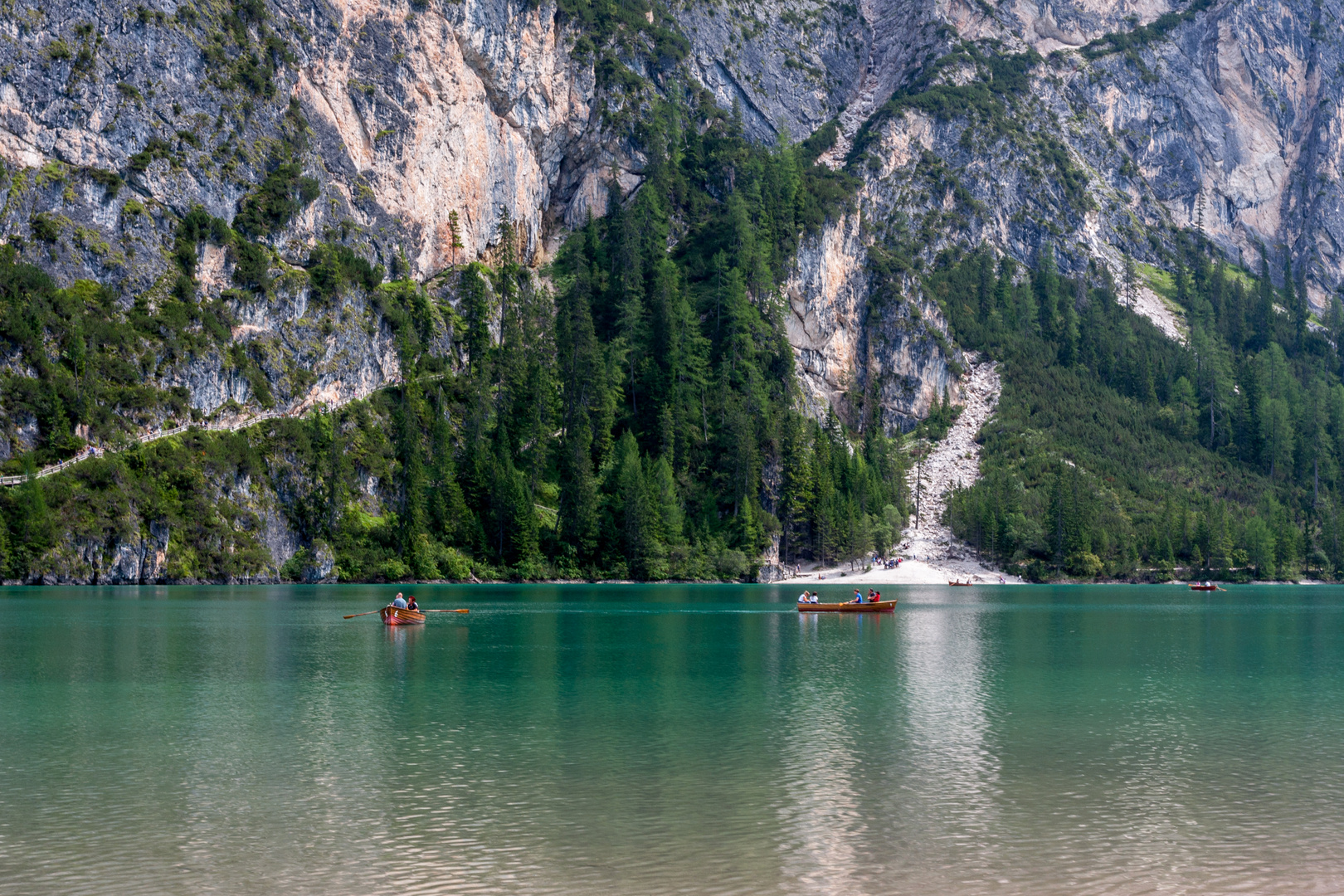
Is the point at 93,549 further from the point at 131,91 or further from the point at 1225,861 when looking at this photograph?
the point at 1225,861

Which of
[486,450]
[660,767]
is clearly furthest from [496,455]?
[660,767]

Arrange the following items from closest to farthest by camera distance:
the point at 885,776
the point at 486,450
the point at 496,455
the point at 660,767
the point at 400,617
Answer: the point at 885,776, the point at 660,767, the point at 400,617, the point at 486,450, the point at 496,455

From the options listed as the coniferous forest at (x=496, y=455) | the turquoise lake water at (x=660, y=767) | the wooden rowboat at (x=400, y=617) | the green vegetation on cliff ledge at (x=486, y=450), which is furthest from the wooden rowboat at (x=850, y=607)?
the coniferous forest at (x=496, y=455)

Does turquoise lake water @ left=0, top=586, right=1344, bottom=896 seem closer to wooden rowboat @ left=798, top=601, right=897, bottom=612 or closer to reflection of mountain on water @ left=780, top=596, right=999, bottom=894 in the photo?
reflection of mountain on water @ left=780, top=596, right=999, bottom=894

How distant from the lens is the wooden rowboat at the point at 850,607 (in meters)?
93.9

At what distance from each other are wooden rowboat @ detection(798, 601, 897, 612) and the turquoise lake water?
31.0 meters

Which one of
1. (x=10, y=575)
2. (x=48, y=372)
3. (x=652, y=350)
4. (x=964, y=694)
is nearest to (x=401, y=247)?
(x=652, y=350)

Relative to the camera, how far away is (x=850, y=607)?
95562 millimetres

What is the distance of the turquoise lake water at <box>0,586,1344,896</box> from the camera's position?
20078 millimetres

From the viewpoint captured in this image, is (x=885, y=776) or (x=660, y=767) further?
(x=660, y=767)

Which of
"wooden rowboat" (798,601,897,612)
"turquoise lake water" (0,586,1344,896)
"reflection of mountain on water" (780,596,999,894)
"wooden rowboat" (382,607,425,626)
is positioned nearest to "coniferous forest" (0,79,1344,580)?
"wooden rowboat" (382,607,425,626)

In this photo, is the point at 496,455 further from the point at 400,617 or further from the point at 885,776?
the point at 885,776

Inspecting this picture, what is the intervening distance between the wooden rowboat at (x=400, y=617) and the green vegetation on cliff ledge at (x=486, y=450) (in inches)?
2240

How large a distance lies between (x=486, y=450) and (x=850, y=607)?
75.1 metres
